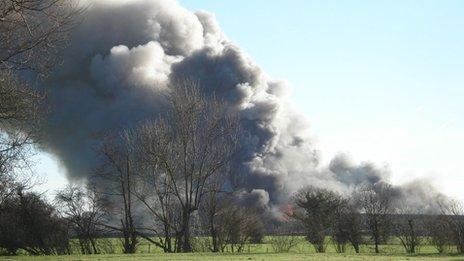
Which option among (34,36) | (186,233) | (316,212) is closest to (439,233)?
(316,212)

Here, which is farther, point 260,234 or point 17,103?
point 260,234

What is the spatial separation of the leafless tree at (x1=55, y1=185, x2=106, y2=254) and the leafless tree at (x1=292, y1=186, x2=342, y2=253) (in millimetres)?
16749

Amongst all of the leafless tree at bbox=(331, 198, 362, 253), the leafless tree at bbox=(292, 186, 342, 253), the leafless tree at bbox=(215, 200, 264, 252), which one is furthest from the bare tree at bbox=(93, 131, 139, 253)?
the leafless tree at bbox=(331, 198, 362, 253)

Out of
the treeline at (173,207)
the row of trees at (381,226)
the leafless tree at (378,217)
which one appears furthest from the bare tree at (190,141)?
the leafless tree at (378,217)

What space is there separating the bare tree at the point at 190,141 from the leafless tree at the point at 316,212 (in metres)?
9.50

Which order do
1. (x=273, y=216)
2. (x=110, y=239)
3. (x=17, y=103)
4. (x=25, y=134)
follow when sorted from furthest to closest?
(x=273, y=216)
(x=110, y=239)
(x=25, y=134)
(x=17, y=103)

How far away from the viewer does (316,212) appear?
49719 mm

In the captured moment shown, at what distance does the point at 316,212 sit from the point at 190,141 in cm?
1842

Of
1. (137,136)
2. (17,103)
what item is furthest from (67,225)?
(17,103)

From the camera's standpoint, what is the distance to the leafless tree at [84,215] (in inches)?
1545

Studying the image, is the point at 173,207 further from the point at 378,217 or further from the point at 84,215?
the point at 378,217

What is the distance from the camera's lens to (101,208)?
4175 centimetres

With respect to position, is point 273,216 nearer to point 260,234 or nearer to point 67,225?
point 260,234

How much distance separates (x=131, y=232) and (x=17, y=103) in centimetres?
2146
